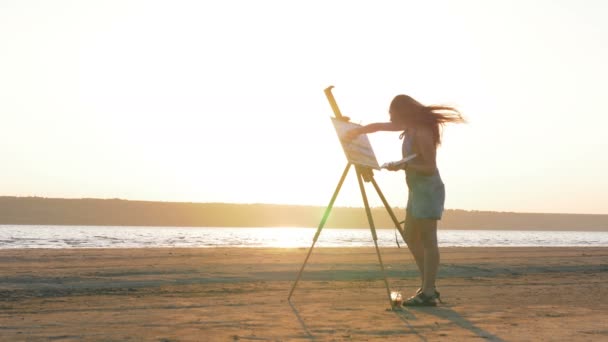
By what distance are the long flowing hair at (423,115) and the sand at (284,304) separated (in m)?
2.31

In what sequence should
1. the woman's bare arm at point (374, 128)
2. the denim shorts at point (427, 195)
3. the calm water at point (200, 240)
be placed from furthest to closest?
the calm water at point (200, 240) < the woman's bare arm at point (374, 128) < the denim shorts at point (427, 195)

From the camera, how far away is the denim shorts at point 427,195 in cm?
910

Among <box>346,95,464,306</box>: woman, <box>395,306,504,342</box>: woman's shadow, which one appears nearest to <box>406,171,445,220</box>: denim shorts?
<box>346,95,464,306</box>: woman

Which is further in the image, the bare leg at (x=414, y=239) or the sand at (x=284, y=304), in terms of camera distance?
the bare leg at (x=414, y=239)

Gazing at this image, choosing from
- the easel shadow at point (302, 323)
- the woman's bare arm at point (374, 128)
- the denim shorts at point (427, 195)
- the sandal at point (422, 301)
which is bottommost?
the easel shadow at point (302, 323)

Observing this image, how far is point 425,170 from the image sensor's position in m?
9.04

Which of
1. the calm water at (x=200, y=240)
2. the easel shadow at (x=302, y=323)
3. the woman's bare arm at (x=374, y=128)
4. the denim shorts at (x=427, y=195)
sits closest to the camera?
the easel shadow at (x=302, y=323)

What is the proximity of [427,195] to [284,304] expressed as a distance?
2284mm

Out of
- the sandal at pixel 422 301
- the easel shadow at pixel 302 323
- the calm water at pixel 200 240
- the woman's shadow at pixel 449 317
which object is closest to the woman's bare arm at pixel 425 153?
the sandal at pixel 422 301

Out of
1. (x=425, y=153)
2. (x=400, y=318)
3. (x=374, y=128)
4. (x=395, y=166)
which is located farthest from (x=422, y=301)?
(x=374, y=128)

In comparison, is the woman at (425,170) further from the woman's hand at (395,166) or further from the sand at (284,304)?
the sand at (284,304)

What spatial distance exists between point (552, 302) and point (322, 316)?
3.58 m

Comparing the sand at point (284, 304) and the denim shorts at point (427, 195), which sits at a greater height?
the denim shorts at point (427, 195)

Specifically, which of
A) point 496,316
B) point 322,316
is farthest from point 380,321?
point 496,316
